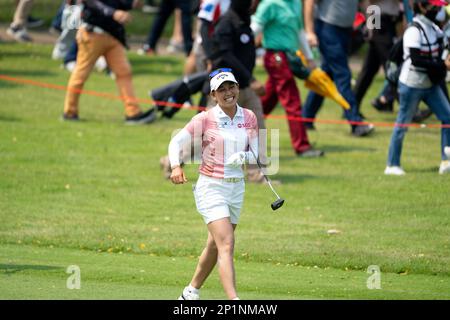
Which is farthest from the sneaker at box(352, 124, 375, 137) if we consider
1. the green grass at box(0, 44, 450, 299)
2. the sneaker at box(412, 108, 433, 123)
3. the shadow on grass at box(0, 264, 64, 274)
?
the shadow on grass at box(0, 264, 64, 274)

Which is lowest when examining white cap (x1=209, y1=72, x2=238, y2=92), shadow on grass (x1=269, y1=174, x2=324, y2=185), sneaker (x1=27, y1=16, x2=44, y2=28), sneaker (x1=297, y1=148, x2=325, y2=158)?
sneaker (x1=27, y1=16, x2=44, y2=28)

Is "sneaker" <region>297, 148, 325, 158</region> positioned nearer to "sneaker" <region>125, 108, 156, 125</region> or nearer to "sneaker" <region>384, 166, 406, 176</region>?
"sneaker" <region>384, 166, 406, 176</region>

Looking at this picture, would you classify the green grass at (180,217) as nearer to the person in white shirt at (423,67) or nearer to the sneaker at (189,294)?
the sneaker at (189,294)

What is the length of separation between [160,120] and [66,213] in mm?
5678

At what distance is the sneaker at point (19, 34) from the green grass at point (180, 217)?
5167 millimetres

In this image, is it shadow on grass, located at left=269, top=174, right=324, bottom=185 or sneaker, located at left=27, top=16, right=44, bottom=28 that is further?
sneaker, located at left=27, top=16, right=44, bottom=28

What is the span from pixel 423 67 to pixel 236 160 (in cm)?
559

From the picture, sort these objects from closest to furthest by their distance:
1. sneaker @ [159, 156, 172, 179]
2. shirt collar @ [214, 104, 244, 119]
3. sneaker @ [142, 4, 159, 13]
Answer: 1. shirt collar @ [214, 104, 244, 119]
2. sneaker @ [159, 156, 172, 179]
3. sneaker @ [142, 4, 159, 13]

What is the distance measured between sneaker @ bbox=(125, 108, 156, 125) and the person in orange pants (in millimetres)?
253

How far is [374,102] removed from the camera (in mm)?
18906

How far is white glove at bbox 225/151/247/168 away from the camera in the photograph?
826cm

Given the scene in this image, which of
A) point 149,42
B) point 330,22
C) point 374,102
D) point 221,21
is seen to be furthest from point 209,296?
point 149,42

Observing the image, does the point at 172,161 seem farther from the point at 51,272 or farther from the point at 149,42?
the point at 149,42

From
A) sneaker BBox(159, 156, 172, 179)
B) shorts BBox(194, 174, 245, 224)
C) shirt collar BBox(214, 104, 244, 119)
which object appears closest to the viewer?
shorts BBox(194, 174, 245, 224)
